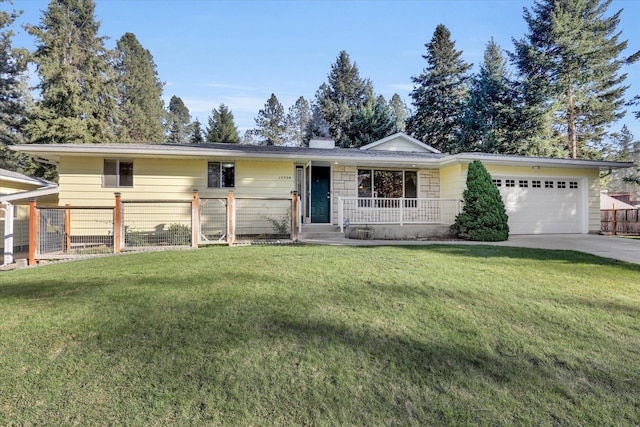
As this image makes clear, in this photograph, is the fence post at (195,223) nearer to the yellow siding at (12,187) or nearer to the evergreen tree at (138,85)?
the yellow siding at (12,187)

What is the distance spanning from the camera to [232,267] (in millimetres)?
4949

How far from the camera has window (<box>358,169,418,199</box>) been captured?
480 inches

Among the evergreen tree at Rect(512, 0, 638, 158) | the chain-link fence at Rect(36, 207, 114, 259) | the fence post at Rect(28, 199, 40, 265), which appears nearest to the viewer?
the fence post at Rect(28, 199, 40, 265)

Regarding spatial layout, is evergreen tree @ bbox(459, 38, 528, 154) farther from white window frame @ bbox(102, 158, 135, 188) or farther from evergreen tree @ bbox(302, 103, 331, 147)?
white window frame @ bbox(102, 158, 135, 188)

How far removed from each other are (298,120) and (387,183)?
34395 mm

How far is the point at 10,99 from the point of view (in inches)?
936

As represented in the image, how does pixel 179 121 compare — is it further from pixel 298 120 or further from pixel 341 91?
pixel 341 91

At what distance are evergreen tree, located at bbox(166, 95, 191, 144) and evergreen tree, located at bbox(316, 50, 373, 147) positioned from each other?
730 inches

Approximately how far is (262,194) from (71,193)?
564cm

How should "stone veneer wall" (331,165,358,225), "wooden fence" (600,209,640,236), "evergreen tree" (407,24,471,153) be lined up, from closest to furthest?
Result: "stone veneer wall" (331,165,358,225) < "wooden fence" (600,209,640,236) < "evergreen tree" (407,24,471,153)

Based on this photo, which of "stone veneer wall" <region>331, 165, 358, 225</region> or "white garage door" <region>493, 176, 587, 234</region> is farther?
"stone veneer wall" <region>331, 165, 358, 225</region>

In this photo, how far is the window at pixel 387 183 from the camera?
12180 millimetres

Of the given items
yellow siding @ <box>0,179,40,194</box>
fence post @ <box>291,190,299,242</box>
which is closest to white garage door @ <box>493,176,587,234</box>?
fence post @ <box>291,190,299,242</box>

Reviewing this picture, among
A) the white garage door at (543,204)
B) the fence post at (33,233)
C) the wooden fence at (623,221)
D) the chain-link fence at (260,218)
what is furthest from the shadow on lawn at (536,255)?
the wooden fence at (623,221)
